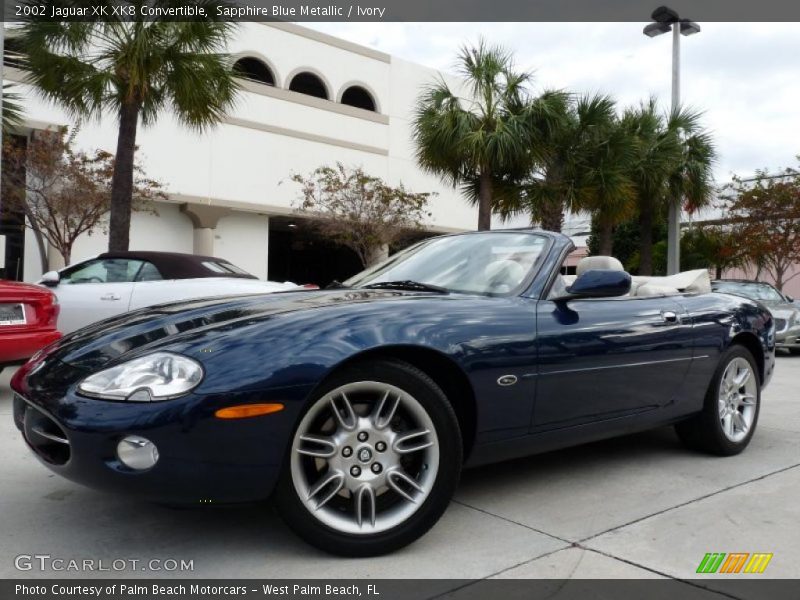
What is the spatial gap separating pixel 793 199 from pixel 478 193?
11052mm

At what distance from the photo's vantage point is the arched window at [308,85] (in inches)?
975

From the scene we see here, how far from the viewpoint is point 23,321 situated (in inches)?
221

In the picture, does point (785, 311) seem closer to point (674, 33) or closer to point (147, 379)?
point (674, 33)

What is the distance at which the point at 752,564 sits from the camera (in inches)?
106

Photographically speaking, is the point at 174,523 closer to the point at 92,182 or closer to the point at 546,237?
the point at 546,237

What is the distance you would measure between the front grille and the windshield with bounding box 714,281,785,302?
40.6ft

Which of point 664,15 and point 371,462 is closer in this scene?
point 371,462

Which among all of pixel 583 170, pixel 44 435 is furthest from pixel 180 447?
pixel 583 170

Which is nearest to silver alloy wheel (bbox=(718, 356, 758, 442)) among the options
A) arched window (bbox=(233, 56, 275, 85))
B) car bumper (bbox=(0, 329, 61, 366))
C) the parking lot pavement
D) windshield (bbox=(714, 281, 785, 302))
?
the parking lot pavement

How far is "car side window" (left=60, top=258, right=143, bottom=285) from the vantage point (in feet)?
26.5

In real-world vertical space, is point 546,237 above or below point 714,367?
above

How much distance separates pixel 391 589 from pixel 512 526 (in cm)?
82

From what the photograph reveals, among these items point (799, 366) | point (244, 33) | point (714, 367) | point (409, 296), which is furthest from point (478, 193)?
point (409, 296)

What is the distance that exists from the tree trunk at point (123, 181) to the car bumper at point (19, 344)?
606cm
